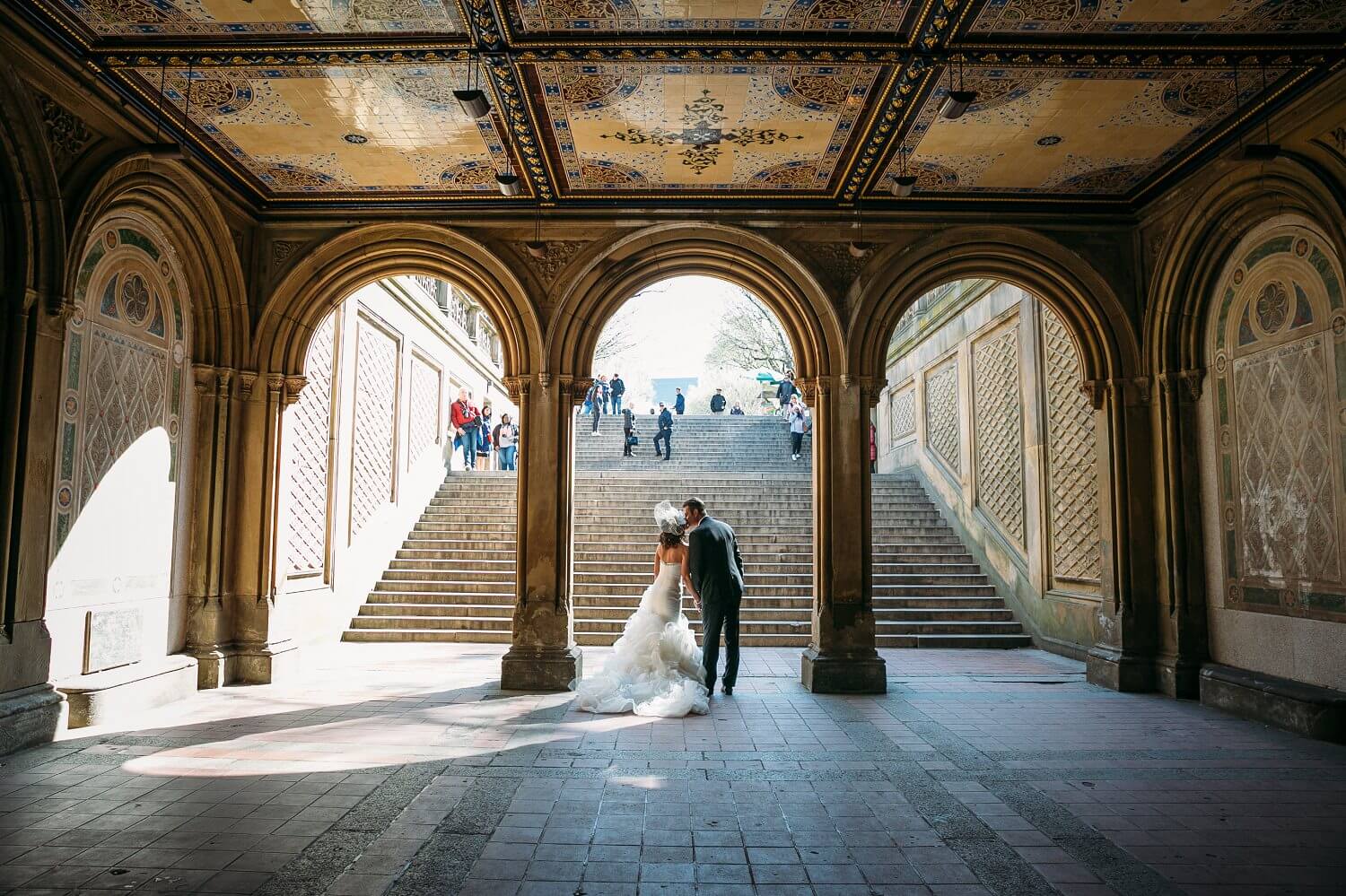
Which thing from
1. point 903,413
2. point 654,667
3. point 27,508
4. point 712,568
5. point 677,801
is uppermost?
point 903,413

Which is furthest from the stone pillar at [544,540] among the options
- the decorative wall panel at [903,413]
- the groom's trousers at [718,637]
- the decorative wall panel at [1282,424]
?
the decorative wall panel at [903,413]

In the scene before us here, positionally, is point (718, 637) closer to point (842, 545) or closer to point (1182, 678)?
point (842, 545)

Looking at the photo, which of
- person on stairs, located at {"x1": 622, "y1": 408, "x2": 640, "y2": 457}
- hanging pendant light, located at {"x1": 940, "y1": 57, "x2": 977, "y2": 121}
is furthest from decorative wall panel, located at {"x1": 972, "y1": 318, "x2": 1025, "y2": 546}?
person on stairs, located at {"x1": 622, "y1": 408, "x2": 640, "y2": 457}

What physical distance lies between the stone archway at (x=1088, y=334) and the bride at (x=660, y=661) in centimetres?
271

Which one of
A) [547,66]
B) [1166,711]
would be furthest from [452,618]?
[1166,711]

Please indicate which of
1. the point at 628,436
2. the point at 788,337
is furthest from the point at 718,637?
the point at 628,436

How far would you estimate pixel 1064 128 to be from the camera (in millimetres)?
6906

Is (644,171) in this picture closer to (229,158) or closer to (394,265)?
(394,265)

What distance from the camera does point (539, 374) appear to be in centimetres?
850

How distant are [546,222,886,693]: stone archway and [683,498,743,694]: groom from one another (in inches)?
38.4

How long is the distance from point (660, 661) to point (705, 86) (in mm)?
4592

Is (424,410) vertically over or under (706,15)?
under

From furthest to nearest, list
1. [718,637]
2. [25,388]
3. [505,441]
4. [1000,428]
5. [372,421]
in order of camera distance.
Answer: [505,441] → [372,421] → [1000,428] → [718,637] → [25,388]

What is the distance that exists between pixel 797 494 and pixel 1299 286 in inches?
327
